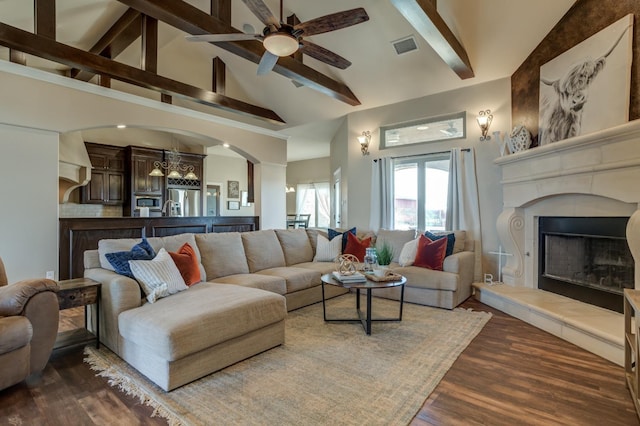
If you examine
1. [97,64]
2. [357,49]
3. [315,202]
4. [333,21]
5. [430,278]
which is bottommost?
[430,278]

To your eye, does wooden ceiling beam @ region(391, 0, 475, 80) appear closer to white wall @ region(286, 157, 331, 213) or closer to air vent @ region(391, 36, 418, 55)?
air vent @ region(391, 36, 418, 55)

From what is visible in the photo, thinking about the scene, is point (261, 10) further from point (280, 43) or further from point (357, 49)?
point (357, 49)

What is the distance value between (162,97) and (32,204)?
2579 mm

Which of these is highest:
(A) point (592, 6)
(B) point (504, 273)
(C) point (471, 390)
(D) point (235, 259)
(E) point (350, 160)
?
(A) point (592, 6)

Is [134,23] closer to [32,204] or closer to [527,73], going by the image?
[32,204]

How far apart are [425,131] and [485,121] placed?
0.97 m

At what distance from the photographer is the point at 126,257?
8.95ft

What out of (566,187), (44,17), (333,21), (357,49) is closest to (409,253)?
(566,187)

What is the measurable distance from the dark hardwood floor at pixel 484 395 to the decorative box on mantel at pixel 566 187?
116 centimetres

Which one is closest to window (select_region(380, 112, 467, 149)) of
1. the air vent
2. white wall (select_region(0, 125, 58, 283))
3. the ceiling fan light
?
the air vent

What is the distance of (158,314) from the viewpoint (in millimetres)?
2240

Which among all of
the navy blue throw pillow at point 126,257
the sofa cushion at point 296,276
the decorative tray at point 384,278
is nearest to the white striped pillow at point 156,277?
the navy blue throw pillow at point 126,257

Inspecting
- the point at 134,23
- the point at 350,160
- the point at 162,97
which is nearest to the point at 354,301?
the point at 350,160

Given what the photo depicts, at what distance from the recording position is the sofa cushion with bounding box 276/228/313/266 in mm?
4559
